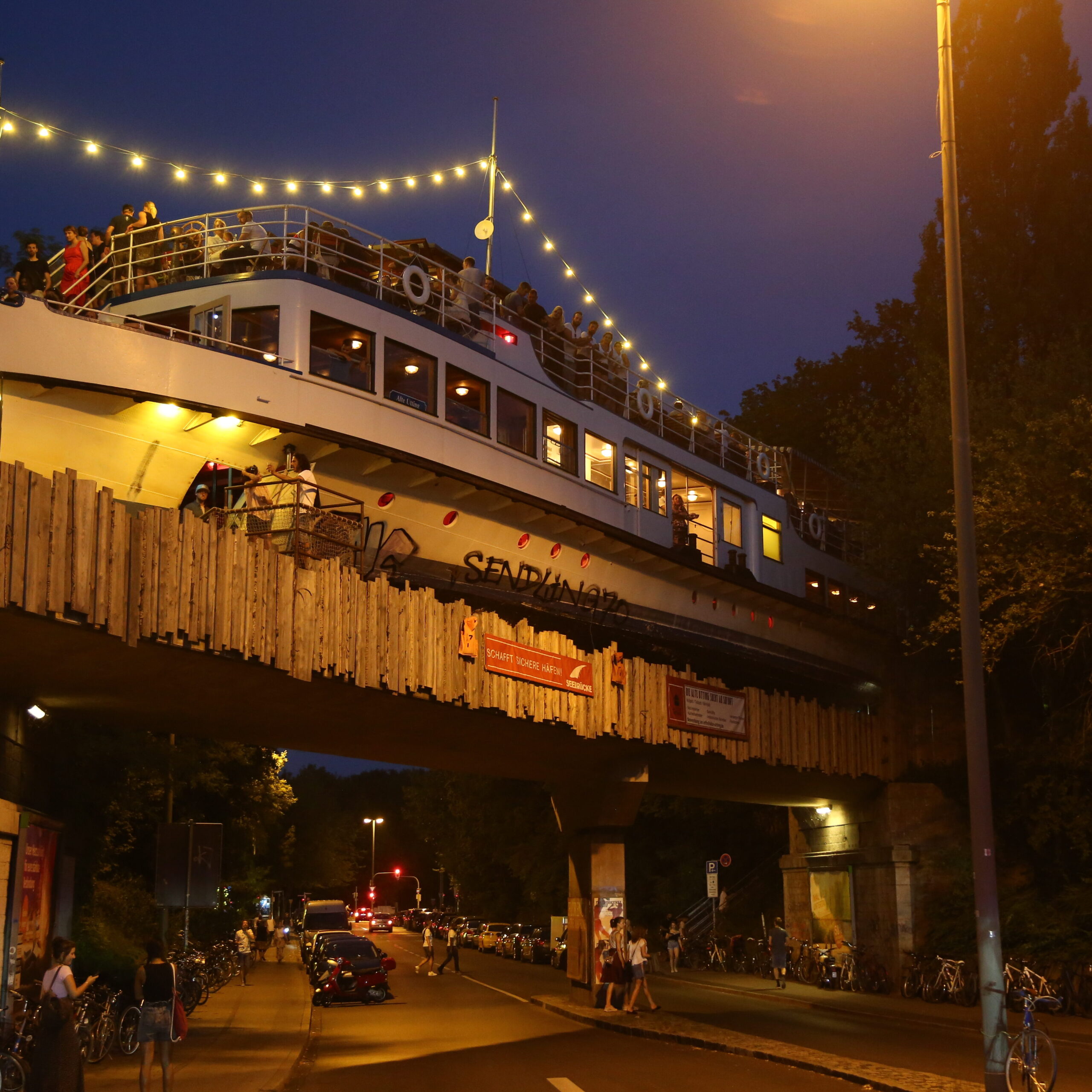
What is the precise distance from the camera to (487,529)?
72.7 ft

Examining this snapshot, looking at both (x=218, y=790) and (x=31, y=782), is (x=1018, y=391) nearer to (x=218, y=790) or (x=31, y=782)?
(x=31, y=782)

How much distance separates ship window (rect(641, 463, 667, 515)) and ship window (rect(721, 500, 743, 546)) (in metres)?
2.77

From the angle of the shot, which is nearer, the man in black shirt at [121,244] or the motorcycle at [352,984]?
the man in black shirt at [121,244]

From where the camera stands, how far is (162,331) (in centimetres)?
1934

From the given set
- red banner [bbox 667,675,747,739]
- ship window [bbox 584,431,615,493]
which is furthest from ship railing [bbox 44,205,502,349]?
red banner [bbox 667,675,747,739]

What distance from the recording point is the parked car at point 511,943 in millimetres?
45375

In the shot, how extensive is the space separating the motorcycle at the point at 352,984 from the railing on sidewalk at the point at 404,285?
43.6 feet

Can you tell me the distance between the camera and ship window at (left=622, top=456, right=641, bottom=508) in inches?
1060

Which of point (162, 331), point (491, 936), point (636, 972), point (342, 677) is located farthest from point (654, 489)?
point (491, 936)

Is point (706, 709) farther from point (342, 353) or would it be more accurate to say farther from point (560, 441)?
point (342, 353)

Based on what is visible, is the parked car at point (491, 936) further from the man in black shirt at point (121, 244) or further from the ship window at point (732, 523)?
the man in black shirt at point (121, 244)

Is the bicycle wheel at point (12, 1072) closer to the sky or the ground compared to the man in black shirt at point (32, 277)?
closer to the ground

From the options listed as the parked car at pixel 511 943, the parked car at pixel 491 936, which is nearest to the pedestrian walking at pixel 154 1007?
the parked car at pixel 511 943

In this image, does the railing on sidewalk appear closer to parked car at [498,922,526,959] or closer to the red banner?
the red banner
